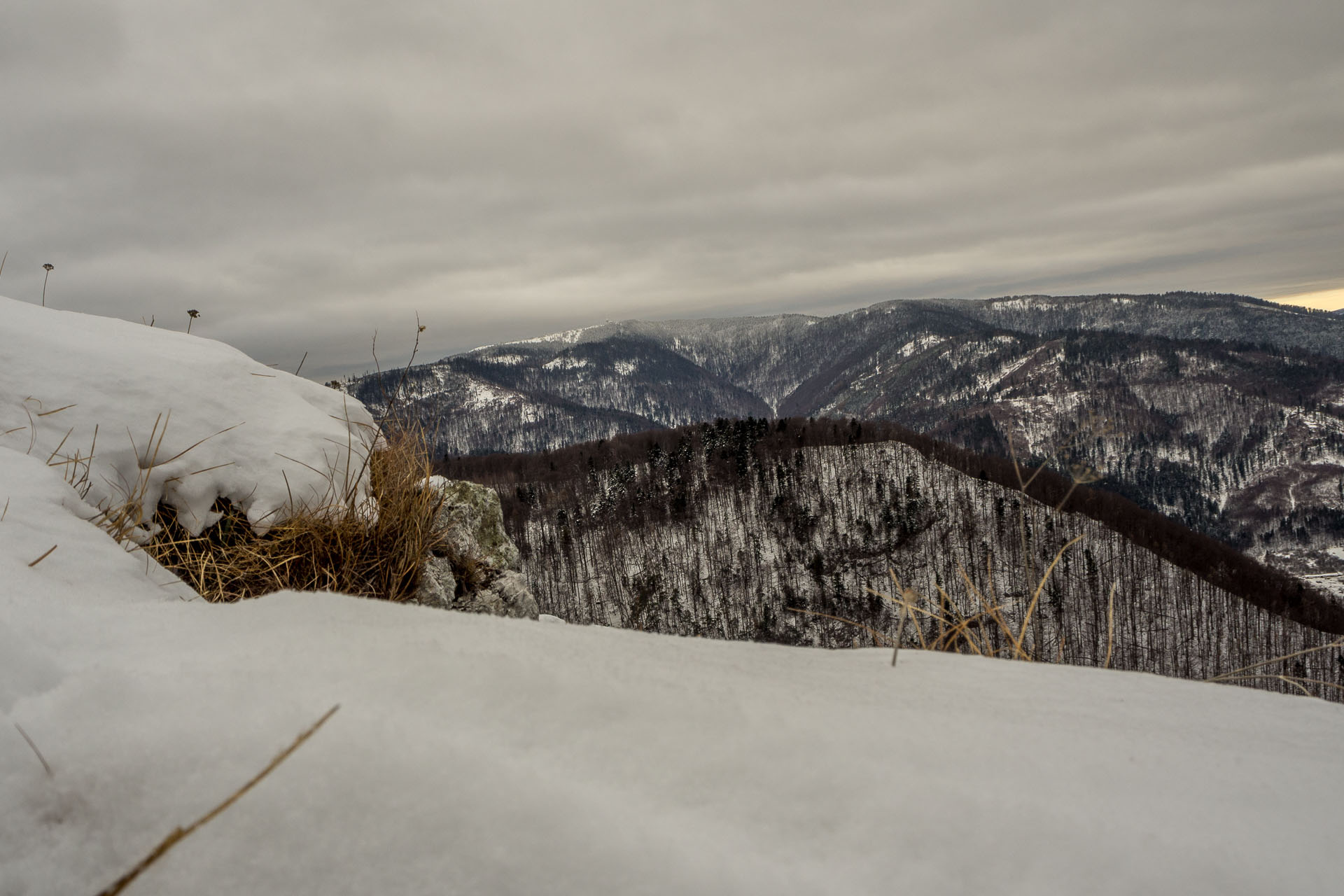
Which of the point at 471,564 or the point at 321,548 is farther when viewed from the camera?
the point at 471,564

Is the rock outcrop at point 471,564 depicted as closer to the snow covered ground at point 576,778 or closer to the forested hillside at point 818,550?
the snow covered ground at point 576,778

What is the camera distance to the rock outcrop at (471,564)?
3.92 metres

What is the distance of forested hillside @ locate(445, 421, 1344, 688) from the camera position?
82.5 m

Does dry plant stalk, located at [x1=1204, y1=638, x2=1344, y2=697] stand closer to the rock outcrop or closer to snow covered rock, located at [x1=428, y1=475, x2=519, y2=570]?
the rock outcrop

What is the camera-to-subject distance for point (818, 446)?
118562mm

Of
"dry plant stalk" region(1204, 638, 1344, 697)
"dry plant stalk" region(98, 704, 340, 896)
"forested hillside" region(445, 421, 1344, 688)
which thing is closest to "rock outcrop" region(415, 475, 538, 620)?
"dry plant stalk" region(98, 704, 340, 896)

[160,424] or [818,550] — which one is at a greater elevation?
[160,424]

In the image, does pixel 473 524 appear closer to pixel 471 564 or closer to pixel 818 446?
pixel 471 564

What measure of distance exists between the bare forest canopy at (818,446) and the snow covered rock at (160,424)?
85.4 metres

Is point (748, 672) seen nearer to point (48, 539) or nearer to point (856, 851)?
point (856, 851)

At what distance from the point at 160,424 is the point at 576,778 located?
3.19 m

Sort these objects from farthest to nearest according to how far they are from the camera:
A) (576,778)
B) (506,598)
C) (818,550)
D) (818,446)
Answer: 1. (818,446)
2. (818,550)
3. (506,598)
4. (576,778)

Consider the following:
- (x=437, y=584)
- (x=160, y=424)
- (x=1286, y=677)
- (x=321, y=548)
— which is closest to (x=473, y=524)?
(x=437, y=584)

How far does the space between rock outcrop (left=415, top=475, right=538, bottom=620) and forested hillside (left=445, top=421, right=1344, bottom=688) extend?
240 ft
